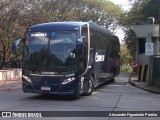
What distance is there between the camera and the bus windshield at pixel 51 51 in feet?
50.7

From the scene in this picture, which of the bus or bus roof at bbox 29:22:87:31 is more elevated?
bus roof at bbox 29:22:87:31

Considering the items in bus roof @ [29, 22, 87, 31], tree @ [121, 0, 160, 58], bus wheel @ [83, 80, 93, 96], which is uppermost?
tree @ [121, 0, 160, 58]

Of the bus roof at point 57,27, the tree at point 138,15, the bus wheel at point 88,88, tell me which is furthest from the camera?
the tree at point 138,15

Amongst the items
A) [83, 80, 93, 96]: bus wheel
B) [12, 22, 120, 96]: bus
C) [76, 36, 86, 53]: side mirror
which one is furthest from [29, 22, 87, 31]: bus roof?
[83, 80, 93, 96]: bus wheel

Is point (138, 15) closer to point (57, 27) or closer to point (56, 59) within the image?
point (57, 27)

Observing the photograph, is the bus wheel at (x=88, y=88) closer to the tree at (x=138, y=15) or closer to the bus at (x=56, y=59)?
the bus at (x=56, y=59)

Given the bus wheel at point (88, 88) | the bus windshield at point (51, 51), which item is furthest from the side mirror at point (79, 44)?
the bus wheel at point (88, 88)

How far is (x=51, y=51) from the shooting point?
1566 centimetres

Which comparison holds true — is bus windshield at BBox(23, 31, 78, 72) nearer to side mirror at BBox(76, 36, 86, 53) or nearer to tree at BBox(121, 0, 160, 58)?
side mirror at BBox(76, 36, 86, 53)

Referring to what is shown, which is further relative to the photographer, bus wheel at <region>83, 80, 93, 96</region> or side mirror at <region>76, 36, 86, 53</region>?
bus wheel at <region>83, 80, 93, 96</region>

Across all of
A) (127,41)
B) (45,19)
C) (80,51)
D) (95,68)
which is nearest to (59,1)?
(45,19)

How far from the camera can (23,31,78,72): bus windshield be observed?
1546 centimetres

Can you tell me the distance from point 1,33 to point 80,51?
56.5 ft

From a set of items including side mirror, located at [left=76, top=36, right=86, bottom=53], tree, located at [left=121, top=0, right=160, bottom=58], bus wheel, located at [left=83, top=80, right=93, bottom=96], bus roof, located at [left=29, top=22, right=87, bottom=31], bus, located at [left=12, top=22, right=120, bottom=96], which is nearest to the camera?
bus, located at [left=12, top=22, right=120, bottom=96]
